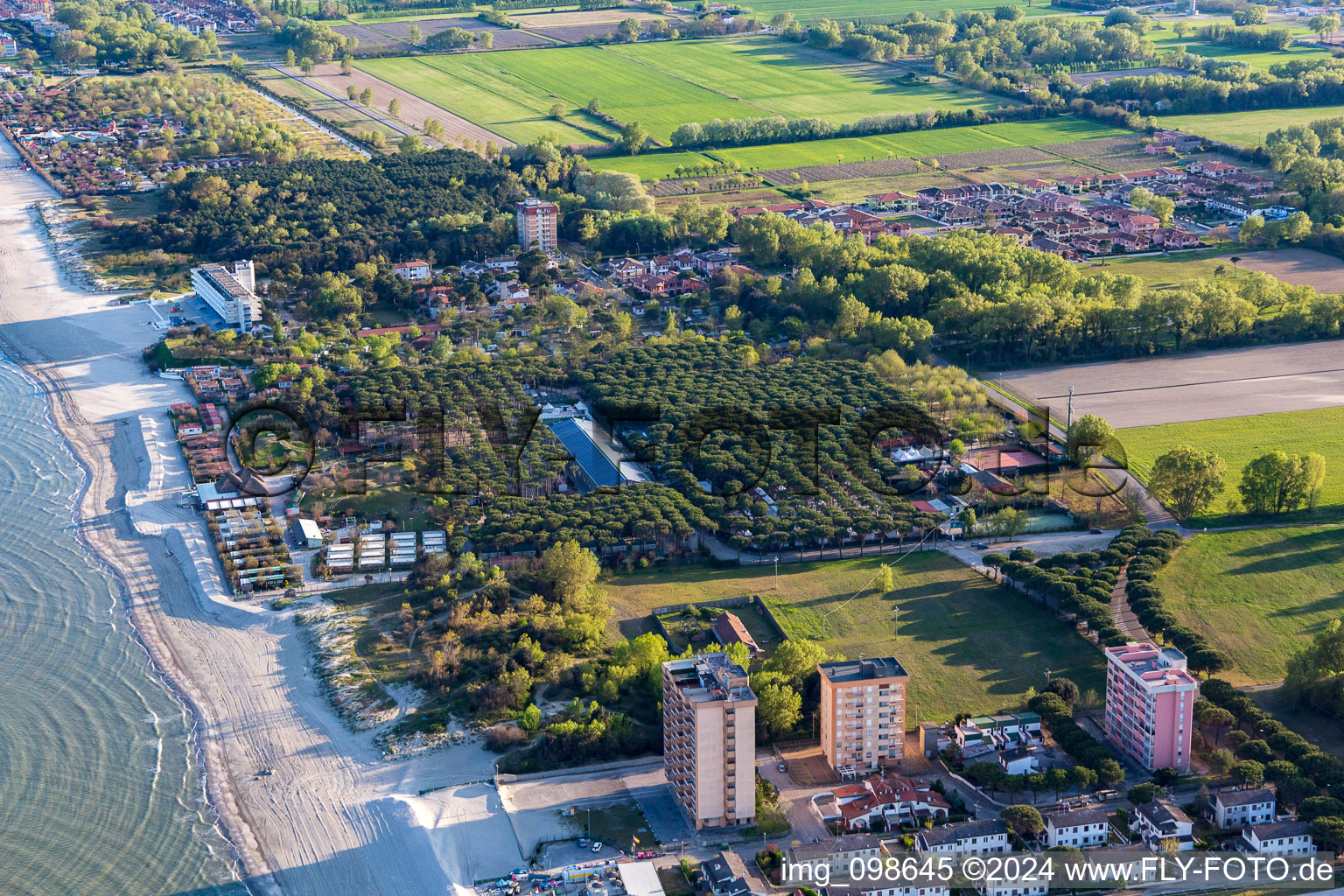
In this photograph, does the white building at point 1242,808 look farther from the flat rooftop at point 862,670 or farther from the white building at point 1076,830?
the flat rooftop at point 862,670

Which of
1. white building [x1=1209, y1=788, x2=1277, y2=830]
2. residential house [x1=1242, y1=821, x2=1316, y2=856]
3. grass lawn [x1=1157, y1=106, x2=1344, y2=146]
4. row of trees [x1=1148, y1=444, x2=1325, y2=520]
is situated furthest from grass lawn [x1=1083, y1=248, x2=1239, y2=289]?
residential house [x1=1242, y1=821, x2=1316, y2=856]

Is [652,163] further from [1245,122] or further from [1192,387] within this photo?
[1192,387]

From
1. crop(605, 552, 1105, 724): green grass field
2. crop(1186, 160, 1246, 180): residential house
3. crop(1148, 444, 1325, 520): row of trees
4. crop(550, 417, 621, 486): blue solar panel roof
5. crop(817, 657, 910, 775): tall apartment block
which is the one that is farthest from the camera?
crop(1186, 160, 1246, 180): residential house

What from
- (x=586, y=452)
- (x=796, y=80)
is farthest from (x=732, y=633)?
(x=796, y=80)

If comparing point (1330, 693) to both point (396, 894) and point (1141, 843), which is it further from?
point (396, 894)

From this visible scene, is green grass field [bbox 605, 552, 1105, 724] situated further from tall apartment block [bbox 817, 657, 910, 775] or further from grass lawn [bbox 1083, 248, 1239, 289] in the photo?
grass lawn [bbox 1083, 248, 1239, 289]
